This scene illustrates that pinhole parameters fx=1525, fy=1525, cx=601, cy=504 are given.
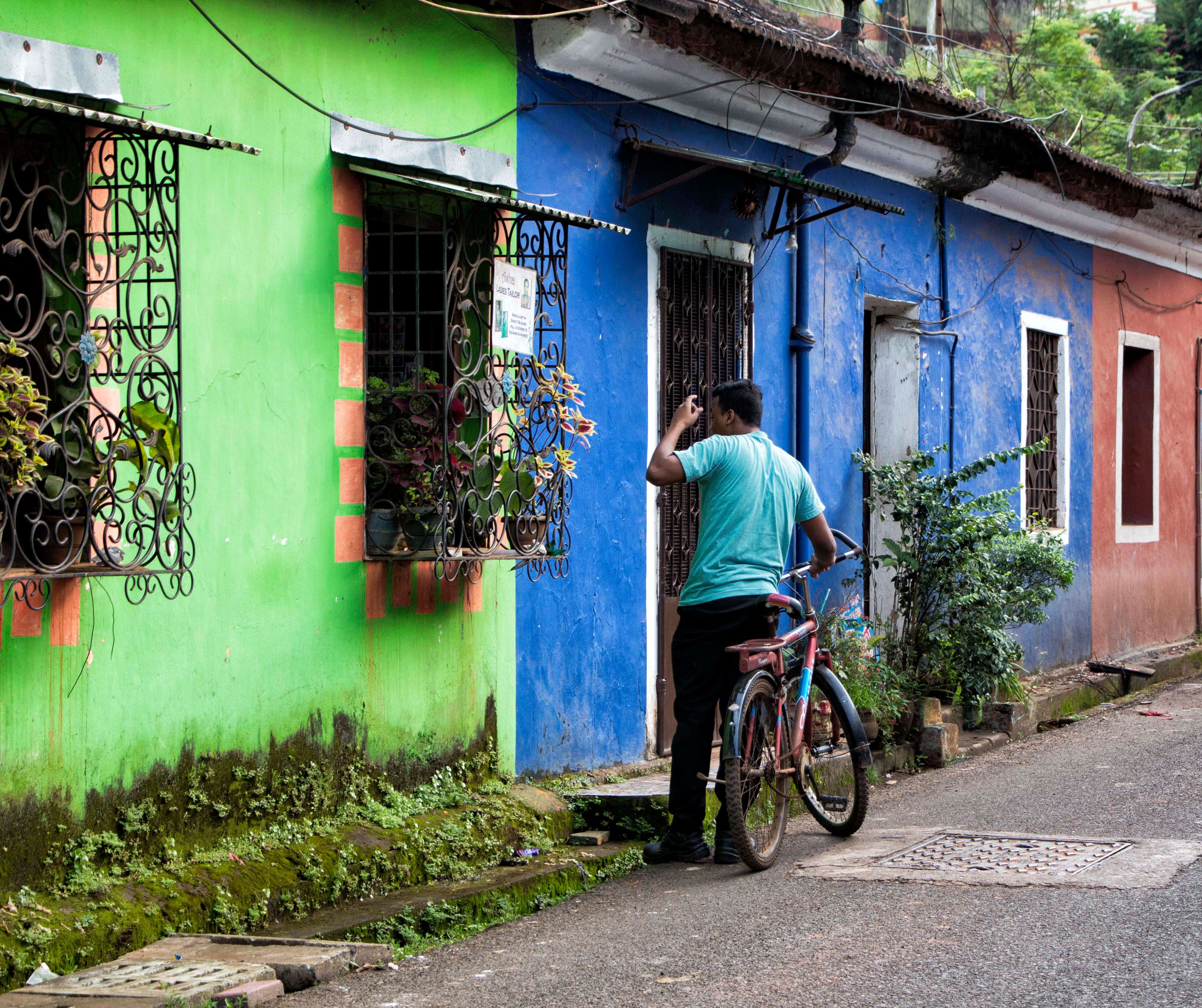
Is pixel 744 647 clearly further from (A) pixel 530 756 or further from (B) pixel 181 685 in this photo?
(B) pixel 181 685

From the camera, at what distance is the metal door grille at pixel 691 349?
830 centimetres

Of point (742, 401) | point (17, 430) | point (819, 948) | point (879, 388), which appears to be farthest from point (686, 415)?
point (879, 388)

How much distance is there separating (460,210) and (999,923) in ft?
12.0

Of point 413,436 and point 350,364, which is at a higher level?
point 350,364

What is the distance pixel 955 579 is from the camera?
31.7 ft

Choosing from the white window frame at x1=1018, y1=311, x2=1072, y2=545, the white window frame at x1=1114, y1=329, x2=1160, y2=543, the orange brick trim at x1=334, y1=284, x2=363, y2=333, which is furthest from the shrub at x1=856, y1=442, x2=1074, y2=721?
the white window frame at x1=1114, y1=329, x2=1160, y2=543

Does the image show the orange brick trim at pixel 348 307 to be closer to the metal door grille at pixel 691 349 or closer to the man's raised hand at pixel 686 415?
the man's raised hand at pixel 686 415

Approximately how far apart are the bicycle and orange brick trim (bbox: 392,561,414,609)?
1417 millimetres

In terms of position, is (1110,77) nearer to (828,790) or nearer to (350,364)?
(828,790)

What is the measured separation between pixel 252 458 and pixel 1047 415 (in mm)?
9123

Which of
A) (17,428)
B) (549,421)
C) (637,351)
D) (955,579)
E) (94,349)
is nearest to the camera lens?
(17,428)

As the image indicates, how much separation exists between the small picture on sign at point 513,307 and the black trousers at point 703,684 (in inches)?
58.5

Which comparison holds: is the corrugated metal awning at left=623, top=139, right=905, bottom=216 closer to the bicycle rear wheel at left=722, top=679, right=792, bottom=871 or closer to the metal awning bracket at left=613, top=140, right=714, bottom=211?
the metal awning bracket at left=613, top=140, right=714, bottom=211

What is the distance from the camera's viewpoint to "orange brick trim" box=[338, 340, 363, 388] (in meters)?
6.24
